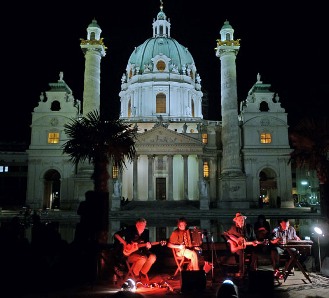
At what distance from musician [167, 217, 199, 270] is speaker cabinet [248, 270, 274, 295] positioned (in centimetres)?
168

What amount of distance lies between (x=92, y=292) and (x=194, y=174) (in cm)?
4889

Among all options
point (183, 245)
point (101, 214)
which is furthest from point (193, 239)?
point (101, 214)

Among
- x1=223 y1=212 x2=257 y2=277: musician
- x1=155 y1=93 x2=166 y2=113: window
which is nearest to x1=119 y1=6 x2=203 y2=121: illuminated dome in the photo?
x1=155 y1=93 x2=166 y2=113: window

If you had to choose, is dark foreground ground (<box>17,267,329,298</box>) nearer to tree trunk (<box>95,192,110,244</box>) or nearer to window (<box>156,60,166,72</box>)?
tree trunk (<box>95,192,110,244</box>)

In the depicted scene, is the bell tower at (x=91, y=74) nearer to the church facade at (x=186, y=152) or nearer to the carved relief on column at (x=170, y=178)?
the church facade at (x=186, y=152)

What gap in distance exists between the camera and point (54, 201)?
64938mm

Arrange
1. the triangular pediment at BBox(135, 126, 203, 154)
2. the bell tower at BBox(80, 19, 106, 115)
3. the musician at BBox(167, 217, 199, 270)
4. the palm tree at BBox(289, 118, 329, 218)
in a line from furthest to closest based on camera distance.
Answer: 1. the triangular pediment at BBox(135, 126, 203, 154)
2. the bell tower at BBox(80, 19, 106, 115)
3. the palm tree at BBox(289, 118, 329, 218)
4. the musician at BBox(167, 217, 199, 270)

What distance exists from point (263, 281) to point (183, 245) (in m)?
2.26

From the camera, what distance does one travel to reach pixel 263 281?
8.38 meters

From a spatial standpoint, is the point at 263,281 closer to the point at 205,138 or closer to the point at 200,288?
the point at 200,288

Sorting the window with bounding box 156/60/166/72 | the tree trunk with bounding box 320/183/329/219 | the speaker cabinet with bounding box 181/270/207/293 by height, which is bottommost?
the speaker cabinet with bounding box 181/270/207/293

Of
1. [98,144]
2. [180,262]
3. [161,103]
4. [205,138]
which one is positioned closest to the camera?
[180,262]

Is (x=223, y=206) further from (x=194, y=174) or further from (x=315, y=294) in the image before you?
(x=315, y=294)

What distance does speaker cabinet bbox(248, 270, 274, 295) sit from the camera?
836cm
